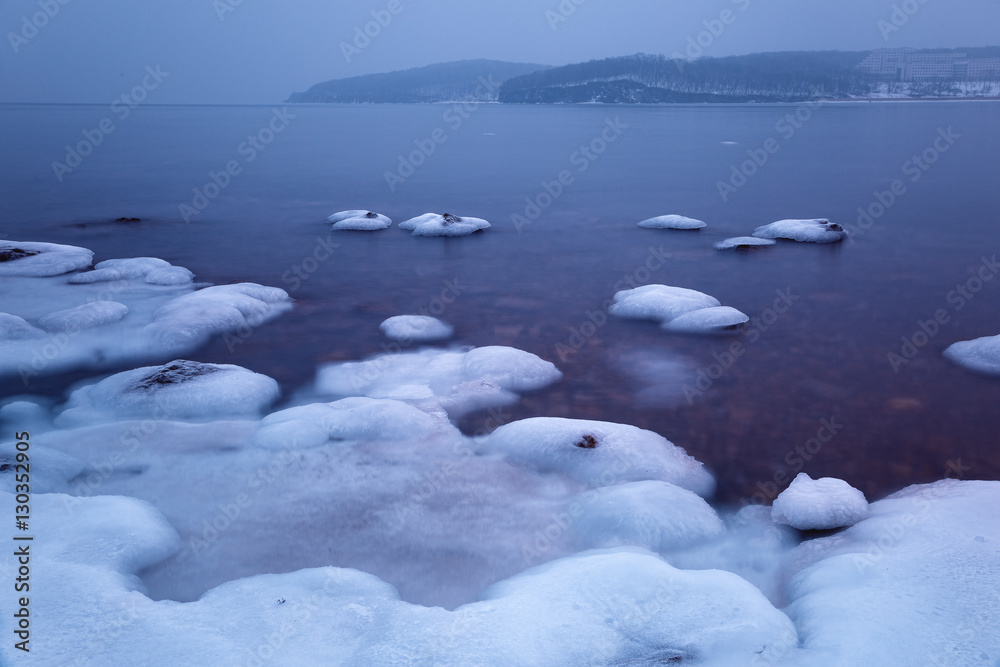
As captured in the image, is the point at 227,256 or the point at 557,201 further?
the point at 557,201

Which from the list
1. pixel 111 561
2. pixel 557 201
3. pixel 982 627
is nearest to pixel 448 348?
pixel 111 561

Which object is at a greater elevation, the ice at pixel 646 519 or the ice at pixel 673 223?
the ice at pixel 673 223

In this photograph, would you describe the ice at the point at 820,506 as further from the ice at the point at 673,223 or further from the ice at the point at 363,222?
the ice at the point at 363,222

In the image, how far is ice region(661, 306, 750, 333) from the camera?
9.65 meters

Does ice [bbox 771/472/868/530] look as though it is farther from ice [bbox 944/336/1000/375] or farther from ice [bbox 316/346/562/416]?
ice [bbox 944/336/1000/375]

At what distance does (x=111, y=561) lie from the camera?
4.88 m

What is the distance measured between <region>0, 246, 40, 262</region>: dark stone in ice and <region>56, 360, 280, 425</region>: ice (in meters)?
7.34

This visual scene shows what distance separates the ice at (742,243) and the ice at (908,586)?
9.28 meters

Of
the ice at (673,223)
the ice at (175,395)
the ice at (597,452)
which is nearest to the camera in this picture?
the ice at (597,452)

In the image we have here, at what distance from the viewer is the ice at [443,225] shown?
16.2 metres

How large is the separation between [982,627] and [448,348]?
21.0ft

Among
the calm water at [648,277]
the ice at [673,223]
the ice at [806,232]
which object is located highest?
the ice at [806,232]

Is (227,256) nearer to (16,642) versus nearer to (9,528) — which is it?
(9,528)

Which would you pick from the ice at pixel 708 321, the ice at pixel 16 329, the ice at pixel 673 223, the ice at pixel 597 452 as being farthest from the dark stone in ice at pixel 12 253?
the ice at pixel 673 223
